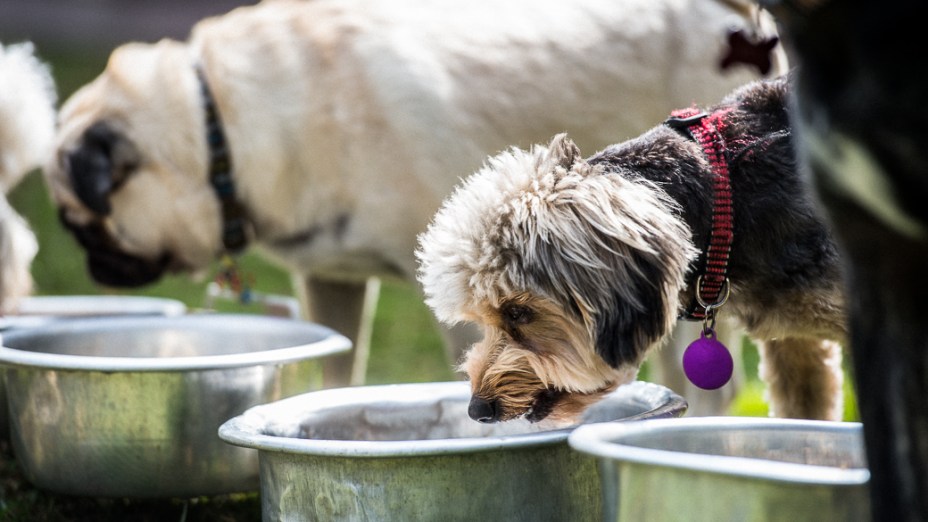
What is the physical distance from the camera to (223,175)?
4.09 metres

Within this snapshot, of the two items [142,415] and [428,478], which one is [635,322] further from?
[142,415]

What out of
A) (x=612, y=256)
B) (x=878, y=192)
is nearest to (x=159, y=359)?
(x=612, y=256)

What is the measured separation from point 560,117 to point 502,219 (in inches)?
68.1

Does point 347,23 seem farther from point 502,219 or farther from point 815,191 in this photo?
point 815,191

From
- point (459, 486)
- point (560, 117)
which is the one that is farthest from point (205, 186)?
point (459, 486)

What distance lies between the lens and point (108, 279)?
4.30m

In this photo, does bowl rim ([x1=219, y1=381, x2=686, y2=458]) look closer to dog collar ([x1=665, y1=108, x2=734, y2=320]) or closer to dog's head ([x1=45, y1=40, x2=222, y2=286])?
dog collar ([x1=665, y1=108, x2=734, y2=320])

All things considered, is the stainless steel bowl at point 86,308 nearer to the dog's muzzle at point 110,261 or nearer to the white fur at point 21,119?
the dog's muzzle at point 110,261

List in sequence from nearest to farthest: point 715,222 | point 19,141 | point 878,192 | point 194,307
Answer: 1. point 878,192
2. point 715,222
3. point 19,141
4. point 194,307

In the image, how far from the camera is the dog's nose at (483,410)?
7.86 ft

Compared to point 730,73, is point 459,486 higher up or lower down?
lower down

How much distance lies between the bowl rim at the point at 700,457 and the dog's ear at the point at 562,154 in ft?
1.97

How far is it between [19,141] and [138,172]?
1.94ft

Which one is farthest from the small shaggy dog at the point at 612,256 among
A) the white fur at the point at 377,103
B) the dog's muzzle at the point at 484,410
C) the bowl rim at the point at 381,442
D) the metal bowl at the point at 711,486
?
the white fur at the point at 377,103
